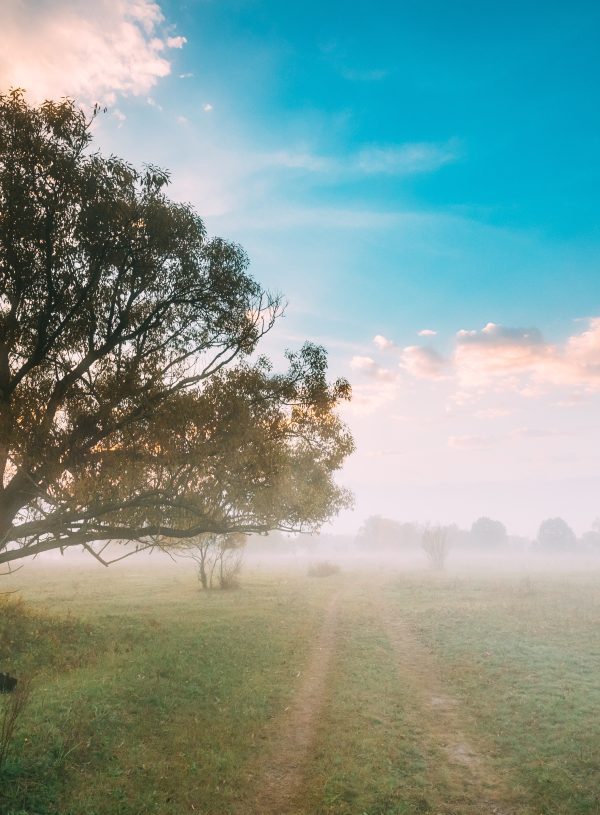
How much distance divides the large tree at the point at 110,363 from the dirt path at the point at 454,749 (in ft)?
29.0

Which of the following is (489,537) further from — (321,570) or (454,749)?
(454,749)

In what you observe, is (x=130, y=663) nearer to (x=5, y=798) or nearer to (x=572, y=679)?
(x=5, y=798)

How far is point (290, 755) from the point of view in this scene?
10344 millimetres

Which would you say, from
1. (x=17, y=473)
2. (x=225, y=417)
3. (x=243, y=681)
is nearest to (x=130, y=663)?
(x=243, y=681)

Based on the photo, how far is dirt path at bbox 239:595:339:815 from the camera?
8445 millimetres

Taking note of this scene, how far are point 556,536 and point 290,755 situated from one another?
8491 inches

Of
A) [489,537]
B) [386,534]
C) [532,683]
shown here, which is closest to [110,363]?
[532,683]

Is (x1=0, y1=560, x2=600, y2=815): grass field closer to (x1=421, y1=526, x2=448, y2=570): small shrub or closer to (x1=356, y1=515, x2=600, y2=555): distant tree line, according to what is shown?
(x1=421, y1=526, x2=448, y2=570): small shrub

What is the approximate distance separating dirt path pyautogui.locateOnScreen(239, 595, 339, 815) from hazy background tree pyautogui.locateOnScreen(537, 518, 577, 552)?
684 ft

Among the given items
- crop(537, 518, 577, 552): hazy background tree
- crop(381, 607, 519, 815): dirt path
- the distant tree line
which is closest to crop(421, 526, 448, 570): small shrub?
crop(381, 607, 519, 815): dirt path

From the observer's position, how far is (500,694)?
14773 mm

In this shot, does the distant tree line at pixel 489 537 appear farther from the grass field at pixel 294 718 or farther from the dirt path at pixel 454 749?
the dirt path at pixel 454 749

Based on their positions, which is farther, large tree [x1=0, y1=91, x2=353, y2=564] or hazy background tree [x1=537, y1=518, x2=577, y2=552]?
hazy background tree [x1=537, y1=518, x2=577, y2=552]

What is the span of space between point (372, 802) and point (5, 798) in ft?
21.8
